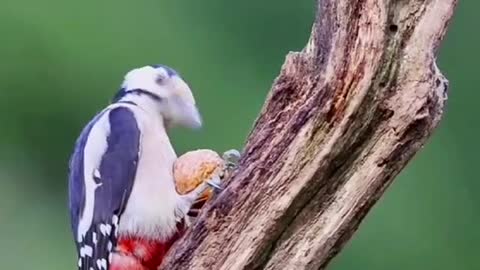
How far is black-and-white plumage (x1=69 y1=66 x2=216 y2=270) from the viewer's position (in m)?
1.35

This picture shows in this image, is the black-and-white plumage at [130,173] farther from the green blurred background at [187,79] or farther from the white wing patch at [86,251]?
the green blurred background at [187,79]

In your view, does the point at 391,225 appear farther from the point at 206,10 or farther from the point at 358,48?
the point at 358,48

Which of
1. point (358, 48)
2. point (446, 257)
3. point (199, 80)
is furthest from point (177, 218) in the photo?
point (446, 257)

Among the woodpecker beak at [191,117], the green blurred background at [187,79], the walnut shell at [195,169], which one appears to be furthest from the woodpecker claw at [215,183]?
the green blurred background at [187,79]

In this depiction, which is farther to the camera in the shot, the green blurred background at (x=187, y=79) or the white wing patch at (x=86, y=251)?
the green blurred background at (x=187, y=79)

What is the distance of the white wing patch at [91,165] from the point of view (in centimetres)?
137

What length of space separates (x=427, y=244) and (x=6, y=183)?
2.58 feet

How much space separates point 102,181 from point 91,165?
3 centimetres

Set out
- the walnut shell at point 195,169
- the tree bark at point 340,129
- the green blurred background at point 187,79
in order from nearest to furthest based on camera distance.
Result: 1. the tree bark at point 340,129
2. the walnut shell at point 195,169
3. the green blurred background at point 187,79

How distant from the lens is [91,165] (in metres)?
1.39

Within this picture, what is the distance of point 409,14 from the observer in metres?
1.21

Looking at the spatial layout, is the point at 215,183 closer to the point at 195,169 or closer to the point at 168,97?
the point at 195,169

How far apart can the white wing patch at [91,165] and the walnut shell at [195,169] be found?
0.30 ft

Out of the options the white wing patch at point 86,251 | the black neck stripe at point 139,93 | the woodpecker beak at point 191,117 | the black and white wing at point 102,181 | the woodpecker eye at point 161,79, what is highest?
the woodpecker eye at point 161,79
